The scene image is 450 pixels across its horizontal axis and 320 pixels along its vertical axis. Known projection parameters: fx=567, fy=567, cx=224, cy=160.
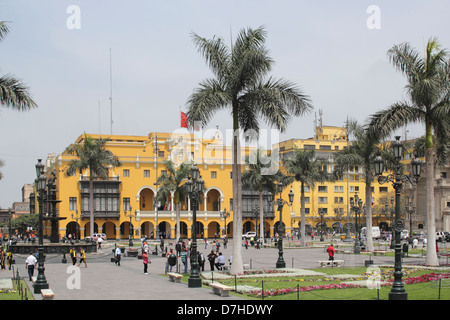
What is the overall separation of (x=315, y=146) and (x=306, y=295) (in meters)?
87.7

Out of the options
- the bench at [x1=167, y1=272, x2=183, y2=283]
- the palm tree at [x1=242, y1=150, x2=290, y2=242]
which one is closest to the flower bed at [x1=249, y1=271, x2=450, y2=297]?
the bench at [x1=167, y1=272, x2=183, y2=283]

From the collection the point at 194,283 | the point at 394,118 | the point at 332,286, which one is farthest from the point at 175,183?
the point at 332,286

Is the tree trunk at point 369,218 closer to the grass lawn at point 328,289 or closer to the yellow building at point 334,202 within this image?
the grass lawn at point 328,289

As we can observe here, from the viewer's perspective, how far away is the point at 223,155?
85.3 m

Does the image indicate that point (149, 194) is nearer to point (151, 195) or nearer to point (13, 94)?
point (151, 195)

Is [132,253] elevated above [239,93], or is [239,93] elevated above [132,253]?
[239,93]

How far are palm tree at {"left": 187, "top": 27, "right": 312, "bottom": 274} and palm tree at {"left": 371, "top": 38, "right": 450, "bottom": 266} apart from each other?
5580 millimetres

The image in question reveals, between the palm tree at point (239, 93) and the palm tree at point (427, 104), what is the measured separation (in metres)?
5.58

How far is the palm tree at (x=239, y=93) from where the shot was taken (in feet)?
83.9

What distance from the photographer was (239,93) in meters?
26.8

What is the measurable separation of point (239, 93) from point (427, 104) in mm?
9668

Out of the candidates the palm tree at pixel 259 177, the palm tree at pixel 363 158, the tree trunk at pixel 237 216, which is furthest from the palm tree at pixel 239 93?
the palm tree at pixel 259 177
